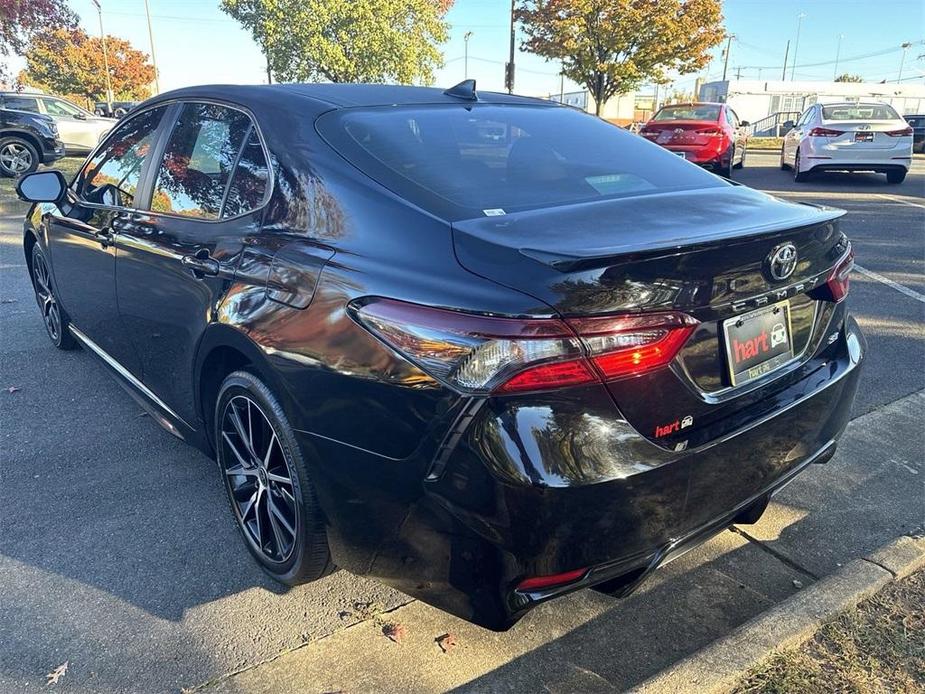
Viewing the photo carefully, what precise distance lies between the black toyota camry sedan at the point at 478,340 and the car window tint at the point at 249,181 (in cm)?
2

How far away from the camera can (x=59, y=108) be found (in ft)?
59.4

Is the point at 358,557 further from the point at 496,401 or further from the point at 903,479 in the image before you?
the point at 903,479

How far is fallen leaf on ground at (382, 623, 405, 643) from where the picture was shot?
231 cm

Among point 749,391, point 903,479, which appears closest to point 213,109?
point 749,391

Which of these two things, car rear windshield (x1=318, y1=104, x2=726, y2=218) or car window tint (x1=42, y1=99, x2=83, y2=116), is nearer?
car rear windshield (x1=318, y1=104, x2=726, y2=218)

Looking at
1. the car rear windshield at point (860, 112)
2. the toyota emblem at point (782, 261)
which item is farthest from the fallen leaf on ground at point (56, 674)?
the car rear windshield at point (860, 112)

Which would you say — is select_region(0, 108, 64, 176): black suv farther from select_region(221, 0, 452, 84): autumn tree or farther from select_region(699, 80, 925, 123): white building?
select_region(699, 80, 925, 123): white building

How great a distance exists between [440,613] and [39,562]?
61.6 inches

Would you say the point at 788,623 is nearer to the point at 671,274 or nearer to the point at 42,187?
the point at 671,274

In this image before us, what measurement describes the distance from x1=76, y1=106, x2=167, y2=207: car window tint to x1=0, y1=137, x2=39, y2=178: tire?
11441 millimetres

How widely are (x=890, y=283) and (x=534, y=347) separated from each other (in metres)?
6.31

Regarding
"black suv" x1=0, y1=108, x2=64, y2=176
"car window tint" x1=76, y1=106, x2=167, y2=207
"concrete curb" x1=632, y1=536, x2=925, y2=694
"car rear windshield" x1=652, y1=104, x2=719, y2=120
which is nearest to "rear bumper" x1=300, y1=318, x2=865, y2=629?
"concrete curb" x1=632, y1=536, x2=925, y2=694

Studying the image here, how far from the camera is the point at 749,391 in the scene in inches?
79.0

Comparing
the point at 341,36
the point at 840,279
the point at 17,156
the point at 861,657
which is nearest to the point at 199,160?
the point at 840,279
